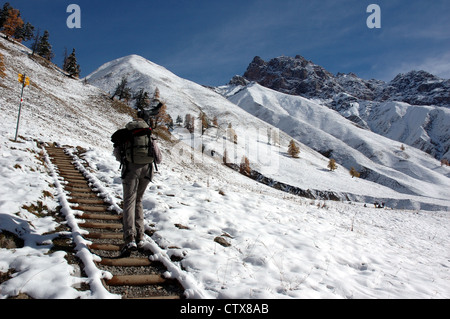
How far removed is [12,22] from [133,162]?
9348cm

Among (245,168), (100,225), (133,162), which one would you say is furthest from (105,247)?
(245,168)

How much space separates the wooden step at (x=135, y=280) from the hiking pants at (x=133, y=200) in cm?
103

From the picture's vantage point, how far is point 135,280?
3.73m

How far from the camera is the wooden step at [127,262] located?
4.18 meters

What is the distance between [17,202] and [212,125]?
90.2 m

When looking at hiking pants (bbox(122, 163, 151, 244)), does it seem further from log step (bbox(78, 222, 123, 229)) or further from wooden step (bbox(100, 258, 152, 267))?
log step (bbox(78, 222, 123, 229))

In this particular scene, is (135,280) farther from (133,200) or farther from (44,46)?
(44,46)

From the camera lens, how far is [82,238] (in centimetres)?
475

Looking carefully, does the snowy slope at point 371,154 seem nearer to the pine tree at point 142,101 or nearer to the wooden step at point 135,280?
the pine tree at point 142,101

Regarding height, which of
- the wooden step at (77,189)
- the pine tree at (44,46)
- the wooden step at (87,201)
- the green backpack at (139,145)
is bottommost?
the wooden step at (87,201)

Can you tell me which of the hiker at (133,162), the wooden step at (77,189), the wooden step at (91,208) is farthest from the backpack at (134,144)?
the wooden step at (77,189)

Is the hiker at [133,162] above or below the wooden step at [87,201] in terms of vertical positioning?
above

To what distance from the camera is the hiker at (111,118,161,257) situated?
15.7 feet

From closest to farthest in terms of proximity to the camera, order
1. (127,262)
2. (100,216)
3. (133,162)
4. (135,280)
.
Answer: (135,280) → (127,262) → (133,162) → (100,216)
